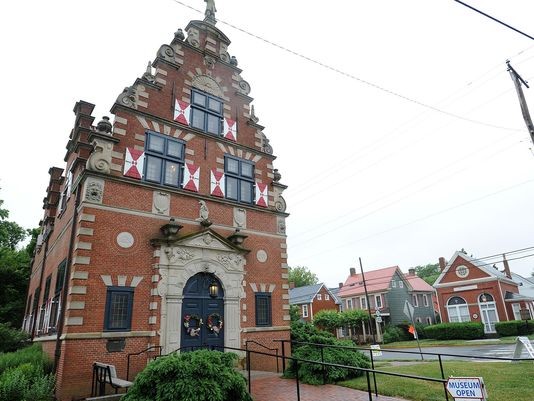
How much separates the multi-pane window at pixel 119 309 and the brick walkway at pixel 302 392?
449 cm

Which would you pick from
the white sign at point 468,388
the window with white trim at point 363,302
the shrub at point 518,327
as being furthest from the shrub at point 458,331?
the white sign at point 468,388

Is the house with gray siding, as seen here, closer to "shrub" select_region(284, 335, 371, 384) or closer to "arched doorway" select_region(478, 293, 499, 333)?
"arched doorway" select_region(478, 293, 499, 333)

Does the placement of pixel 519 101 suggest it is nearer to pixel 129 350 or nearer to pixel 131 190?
pixel 131 190

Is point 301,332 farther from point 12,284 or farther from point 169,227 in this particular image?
point 12,284

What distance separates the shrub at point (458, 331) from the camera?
3419 cm

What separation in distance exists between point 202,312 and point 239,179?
5.94 metres

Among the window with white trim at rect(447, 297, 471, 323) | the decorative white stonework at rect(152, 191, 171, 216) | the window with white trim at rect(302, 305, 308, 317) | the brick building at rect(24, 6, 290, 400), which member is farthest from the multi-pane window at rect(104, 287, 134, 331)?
the window with white trim at rect(302, 305, 308, 317)

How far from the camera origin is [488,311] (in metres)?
36.5

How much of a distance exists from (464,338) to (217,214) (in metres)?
31.6

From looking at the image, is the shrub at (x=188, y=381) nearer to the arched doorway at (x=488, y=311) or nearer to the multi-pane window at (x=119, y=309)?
the multi-pane window at (x=119, y=309)

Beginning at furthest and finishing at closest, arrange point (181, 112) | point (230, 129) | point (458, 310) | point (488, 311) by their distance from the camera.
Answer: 1. point (458, 310)
2. point (488, 311)
3. point (230, 129)
4. point (181, 112)

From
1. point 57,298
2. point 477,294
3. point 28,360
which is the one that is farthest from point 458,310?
point 28,360

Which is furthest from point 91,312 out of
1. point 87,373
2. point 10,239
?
point 10,239

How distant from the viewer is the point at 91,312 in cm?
1064
